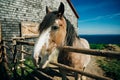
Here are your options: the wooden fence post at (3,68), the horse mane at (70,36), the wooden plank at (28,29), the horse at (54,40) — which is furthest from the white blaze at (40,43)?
the wooden plank at (28,29)

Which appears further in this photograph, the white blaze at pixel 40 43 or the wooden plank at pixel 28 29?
the wooden plank at pixel 28 29

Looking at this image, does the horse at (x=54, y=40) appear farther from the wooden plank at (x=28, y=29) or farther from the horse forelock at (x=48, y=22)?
the wooden plank at (x=28, y=29)

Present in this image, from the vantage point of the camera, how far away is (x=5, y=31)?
8422mm

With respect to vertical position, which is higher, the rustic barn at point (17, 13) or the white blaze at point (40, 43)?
the rustic barn at point (17, 13)

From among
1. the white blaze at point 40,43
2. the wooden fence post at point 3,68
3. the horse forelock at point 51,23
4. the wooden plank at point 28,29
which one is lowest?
the wooden fence post at point 3,68

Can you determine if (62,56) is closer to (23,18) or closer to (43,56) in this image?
(43,56)

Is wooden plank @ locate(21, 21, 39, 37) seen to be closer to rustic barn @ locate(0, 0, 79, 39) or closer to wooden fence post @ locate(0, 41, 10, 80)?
rustic barn @ locate(0, 0, 79, 39)

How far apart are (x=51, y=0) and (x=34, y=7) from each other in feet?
7.76

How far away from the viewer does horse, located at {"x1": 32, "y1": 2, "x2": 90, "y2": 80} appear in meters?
2.35

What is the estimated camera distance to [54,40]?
2.71 meters

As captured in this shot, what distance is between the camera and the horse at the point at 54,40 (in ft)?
7.71

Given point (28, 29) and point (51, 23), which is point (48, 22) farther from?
point (28, 29)

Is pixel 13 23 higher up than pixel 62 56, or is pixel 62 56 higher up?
pixel 13 23

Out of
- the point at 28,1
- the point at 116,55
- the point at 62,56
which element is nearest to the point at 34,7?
the point at 28,1
